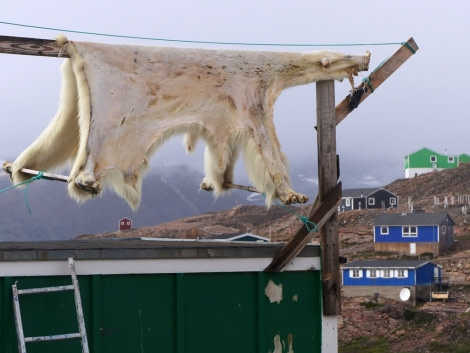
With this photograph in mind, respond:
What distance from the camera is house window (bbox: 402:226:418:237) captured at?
79062 mm

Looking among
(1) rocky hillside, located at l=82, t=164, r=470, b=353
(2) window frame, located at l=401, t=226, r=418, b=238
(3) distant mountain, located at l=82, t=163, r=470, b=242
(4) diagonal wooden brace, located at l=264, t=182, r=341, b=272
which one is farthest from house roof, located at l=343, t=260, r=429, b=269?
(4) diagonal wooden brace, located at l=264, t=182, r=341, b=272

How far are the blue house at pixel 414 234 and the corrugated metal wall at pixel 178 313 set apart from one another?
67.8 metres

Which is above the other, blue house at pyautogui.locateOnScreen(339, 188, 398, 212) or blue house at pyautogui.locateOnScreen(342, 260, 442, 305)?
blue house at pyautogui.locateOnScreen(339, 188, 398, 212)

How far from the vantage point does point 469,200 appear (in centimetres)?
10219

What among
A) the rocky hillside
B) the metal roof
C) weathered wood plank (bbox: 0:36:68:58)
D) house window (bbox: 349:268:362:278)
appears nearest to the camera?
the metal roof

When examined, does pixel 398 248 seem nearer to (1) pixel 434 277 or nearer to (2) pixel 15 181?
(1) pixel 434 277

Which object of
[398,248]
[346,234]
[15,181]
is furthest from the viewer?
[346,234]

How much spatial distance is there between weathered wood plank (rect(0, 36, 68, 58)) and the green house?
12387cm

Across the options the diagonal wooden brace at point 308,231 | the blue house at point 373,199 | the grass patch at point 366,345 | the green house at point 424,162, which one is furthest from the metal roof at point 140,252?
the green house at point 424,162

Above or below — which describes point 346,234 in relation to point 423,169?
below

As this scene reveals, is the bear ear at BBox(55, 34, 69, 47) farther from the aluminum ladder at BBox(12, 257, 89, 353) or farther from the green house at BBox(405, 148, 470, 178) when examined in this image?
the green house at BBox(405, 148, 470, 178)

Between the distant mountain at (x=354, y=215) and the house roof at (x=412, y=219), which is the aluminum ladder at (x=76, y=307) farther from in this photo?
the distant mountain at (x=354, y=215)

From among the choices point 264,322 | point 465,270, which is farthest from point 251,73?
point 465,270

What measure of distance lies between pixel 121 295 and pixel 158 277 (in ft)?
1.54
